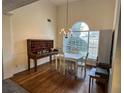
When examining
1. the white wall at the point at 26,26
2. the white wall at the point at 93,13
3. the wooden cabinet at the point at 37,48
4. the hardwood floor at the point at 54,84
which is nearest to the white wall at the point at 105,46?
the hardwood floor at the point at 54,84

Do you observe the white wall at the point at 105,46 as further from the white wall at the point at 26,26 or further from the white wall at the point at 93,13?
the white wall at the point at 26,26

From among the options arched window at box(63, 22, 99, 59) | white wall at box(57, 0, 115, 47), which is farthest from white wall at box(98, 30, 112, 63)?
arched window at box(63, 22, 99, 59)

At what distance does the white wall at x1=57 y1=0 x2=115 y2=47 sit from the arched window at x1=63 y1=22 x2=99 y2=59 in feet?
1.17

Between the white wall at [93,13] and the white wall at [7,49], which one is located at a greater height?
the white wall at [93,13]

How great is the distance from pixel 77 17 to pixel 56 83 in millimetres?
4074

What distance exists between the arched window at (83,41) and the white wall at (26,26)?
1.58 metres

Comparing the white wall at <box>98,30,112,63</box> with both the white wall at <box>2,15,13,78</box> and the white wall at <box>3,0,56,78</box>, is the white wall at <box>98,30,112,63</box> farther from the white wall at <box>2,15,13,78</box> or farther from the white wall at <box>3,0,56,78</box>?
the white wall at <box>2,15,13,78</box>

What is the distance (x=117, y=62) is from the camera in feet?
4.13

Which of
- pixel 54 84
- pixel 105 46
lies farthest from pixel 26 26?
pixel 105 46

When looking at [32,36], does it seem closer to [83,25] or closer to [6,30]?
[6,30]

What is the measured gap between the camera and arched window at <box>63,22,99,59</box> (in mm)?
5566

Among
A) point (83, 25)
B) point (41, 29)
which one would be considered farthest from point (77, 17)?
point (41, 29)

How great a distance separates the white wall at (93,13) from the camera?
4848 mm

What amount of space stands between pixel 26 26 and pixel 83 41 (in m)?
3.37
